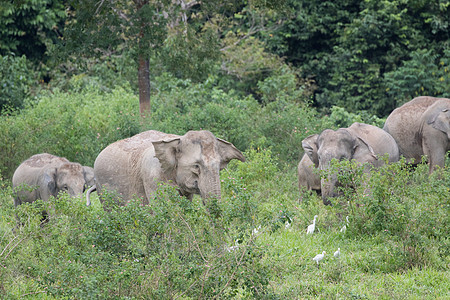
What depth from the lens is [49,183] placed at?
9.08 metres

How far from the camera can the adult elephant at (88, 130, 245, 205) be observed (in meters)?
6.44

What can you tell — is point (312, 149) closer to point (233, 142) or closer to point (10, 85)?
point (233, 142)

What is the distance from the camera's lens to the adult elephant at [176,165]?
6.44 metres

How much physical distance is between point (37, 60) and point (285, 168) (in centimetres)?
1458

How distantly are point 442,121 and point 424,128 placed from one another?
42 cm

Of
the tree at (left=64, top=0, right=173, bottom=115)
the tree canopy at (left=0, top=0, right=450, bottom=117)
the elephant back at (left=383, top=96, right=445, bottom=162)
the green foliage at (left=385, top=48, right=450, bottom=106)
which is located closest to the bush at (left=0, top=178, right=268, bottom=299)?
the elephant back at (left=383, top=96, right=445, bottom=162)

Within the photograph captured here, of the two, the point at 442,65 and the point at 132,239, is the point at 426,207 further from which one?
the point at 442,65

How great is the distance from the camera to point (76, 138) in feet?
46.1

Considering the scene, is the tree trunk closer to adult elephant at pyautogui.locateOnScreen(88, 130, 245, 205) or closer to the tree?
the tree

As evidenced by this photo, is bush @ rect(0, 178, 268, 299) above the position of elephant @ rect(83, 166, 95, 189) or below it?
above

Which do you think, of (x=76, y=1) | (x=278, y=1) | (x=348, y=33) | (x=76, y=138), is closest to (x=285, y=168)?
(x=278, y=1)

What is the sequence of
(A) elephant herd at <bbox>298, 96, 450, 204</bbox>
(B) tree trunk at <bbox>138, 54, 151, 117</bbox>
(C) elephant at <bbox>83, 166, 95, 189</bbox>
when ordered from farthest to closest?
1. (B) tree trunk at <bbox>138, 54, 151, 117</bbox>
2. (C) elephant at <bbox>83, 166, 95, 189</bbox>
3. (A) elephant herd at <bbox>298, 96, 450, 204</bbox>

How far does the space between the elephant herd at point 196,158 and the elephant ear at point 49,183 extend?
0.01 m

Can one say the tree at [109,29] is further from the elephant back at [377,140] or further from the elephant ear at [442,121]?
the elephant ear at [442,121]
